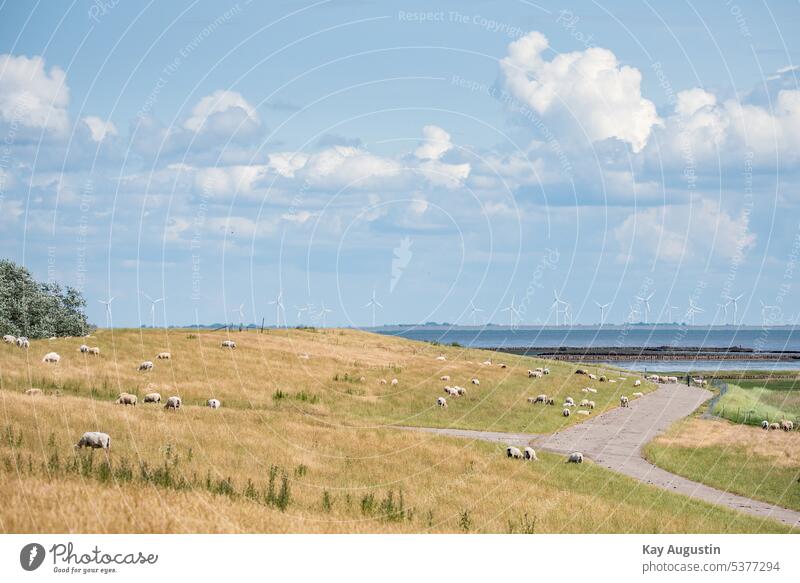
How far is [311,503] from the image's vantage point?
26.0 meters

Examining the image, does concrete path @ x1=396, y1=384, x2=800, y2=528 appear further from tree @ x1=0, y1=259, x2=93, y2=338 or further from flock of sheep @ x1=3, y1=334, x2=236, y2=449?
tree @ x1=0, y1=259, x2=93, y2=338

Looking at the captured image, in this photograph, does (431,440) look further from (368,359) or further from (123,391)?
(368,359)

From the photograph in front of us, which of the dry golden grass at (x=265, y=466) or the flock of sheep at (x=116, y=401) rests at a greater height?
the flock of sheep at (x=116, y=401)

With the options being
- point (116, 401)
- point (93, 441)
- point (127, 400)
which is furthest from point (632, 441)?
point (93, 441)

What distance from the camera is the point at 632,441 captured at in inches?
2317

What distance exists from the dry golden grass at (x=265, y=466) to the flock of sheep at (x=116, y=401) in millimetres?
655

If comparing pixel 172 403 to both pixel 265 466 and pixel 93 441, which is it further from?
pixel 93 441

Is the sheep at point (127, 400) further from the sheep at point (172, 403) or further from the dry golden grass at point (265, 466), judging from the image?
the sheep at point (172, 403)

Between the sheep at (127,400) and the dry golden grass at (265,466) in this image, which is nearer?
the dry golden grass at (265,466)

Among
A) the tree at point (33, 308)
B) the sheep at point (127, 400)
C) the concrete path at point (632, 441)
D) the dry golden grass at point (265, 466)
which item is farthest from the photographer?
the tree at point (33, 308)

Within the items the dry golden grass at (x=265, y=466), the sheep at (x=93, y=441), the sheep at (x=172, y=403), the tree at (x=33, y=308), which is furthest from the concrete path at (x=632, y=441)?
the tree at (x=33, y=308)

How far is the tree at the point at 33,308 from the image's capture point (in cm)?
8801
